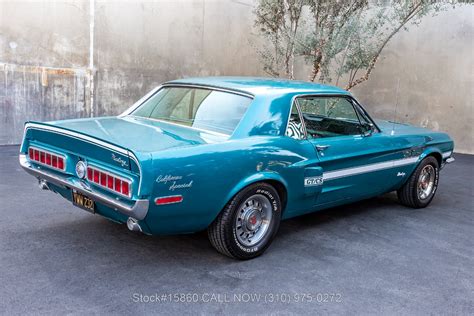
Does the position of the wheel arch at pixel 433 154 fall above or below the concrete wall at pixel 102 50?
below

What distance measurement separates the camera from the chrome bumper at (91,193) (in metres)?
3.08

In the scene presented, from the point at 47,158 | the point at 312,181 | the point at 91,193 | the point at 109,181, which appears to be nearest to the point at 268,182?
the point at 312,181

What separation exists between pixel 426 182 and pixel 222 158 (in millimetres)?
3395

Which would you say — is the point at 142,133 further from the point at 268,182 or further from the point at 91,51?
the point at 91,51

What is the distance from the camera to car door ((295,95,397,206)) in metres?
4.36

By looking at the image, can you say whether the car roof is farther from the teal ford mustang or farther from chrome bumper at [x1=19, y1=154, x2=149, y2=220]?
chrome bumper at [x1=19, y1=154, x2=149, y2=220]

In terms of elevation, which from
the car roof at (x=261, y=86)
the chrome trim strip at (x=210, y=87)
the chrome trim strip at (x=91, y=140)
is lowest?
the chrome trim strip at (x=91, y=140)

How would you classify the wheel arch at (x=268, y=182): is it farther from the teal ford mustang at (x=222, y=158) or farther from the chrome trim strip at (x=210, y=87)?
the chrome trim strip at (x=210, y=87)

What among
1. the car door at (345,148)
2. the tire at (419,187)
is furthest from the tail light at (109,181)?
the tire at (419,187)

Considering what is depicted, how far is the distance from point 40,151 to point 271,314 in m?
2.25

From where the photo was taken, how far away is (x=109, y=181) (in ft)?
10.8

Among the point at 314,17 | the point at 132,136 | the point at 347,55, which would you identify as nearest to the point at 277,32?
the point at 314,17

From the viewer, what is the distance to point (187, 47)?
1054cm

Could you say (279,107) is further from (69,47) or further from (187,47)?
(187,47)
